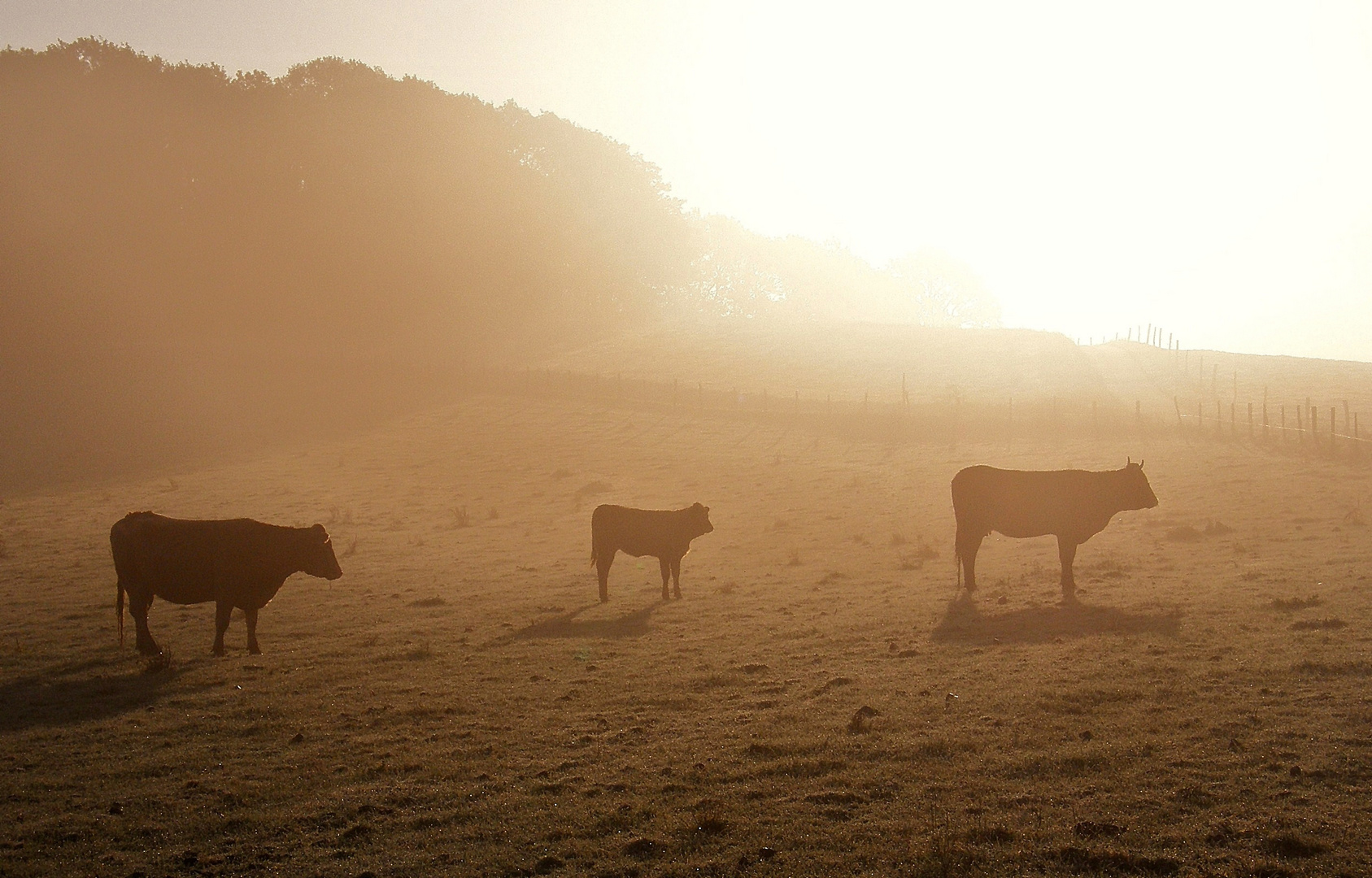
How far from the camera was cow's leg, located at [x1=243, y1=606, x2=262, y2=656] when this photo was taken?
13258 millimetres

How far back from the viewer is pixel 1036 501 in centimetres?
1680

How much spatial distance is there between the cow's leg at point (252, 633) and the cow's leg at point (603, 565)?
5907mm

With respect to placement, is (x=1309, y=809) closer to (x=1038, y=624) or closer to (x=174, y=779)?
(x=1038, y=624)

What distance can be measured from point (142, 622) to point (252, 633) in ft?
4.66

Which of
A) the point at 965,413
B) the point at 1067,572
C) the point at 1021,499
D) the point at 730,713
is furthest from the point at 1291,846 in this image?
the point at 965,413

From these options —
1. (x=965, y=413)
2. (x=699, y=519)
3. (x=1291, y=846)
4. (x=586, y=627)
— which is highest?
(x=965, y=413)

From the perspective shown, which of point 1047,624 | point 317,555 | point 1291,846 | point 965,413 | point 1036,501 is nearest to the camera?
point 1291,846

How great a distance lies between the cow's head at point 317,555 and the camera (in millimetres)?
14352

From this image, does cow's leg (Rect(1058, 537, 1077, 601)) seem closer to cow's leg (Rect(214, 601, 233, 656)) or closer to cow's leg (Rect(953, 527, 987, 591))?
cow's leg (Rect(953, 527, 987, 591))

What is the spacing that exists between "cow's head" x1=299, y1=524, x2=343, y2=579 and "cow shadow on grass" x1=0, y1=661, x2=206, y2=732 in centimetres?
253

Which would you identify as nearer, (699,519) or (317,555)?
(317,555)

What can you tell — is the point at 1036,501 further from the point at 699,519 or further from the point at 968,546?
the point at 699,519

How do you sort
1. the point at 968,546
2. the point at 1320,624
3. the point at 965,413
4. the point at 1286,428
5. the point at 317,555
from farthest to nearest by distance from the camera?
the point at 965,413 < the point at 1286,428 < the point at 968,546 < the point at 317,555 < the point at 1320,624

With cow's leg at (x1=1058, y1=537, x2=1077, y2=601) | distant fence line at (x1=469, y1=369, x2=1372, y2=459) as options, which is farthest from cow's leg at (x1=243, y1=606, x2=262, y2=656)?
distant fence line at (x1=469, y1=369, x2=1372, y2=459)
